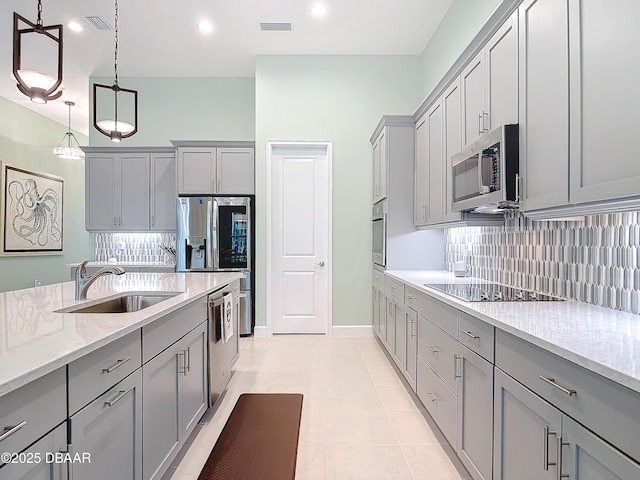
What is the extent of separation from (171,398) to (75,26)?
14.3 ft

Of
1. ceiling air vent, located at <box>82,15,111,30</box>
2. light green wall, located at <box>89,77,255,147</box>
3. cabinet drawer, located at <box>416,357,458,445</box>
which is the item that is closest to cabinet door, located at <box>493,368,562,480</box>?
cabinet drawer, located at <box>416,357,458,445</box>

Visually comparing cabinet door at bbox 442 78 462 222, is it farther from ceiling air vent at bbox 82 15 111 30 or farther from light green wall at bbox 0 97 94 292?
light green wall at bbox 0 97 94 292

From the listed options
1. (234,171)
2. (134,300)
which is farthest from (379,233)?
(134,300)

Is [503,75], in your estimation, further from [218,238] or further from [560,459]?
[218,238]

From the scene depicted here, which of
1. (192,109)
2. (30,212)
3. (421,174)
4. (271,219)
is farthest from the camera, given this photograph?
(30,212)

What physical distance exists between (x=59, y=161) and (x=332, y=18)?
6.09 meters

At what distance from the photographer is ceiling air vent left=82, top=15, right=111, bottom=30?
3.96 metres

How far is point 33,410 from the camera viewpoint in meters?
0.94

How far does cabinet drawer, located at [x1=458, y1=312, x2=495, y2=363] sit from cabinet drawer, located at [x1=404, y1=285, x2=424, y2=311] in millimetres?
721

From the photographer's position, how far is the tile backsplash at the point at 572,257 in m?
1.64

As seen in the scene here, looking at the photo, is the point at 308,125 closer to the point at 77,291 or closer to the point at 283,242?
the point at 283,242

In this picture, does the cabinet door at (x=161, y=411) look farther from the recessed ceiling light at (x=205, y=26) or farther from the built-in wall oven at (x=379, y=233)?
the recessed ceiling light at (x=205, y=26)

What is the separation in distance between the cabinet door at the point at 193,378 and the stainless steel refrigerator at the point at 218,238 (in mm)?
2260

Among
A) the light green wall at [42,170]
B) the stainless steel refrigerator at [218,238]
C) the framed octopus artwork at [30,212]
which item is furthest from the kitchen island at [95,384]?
the framed octopus artwork at [30,212]
